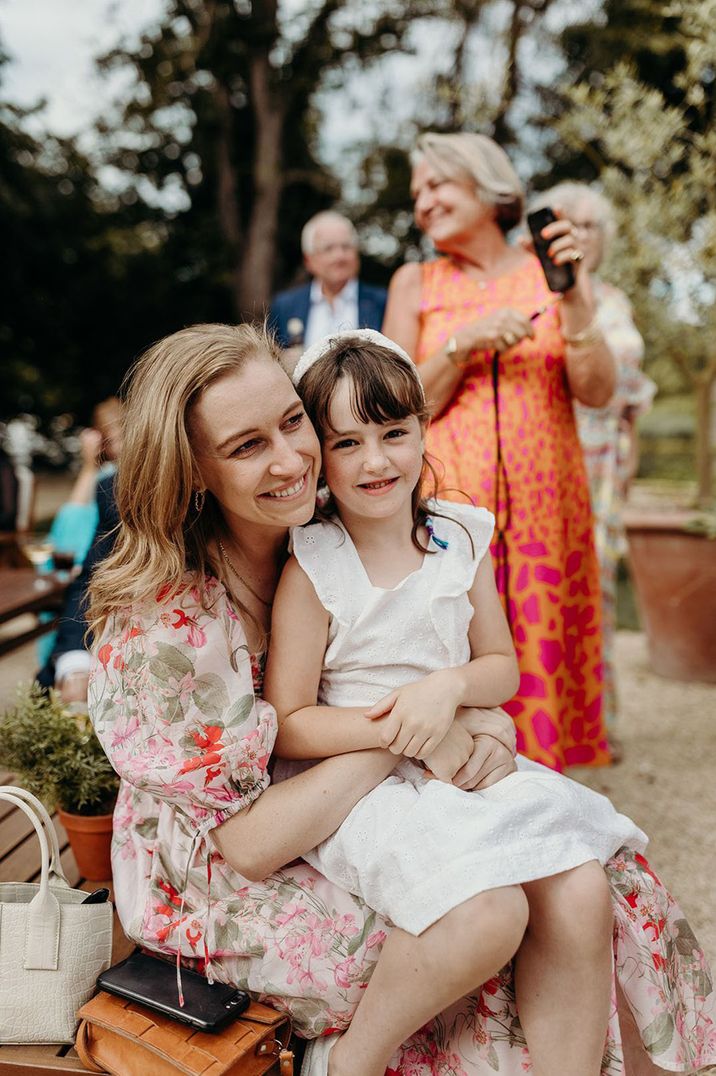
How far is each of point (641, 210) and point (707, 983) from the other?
4.54m

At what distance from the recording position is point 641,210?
17.0 feet

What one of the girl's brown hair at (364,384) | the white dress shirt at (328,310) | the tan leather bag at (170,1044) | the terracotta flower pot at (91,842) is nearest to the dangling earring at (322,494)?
the girl's brown hair at (364,384)

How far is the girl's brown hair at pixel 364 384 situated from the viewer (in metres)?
1.82

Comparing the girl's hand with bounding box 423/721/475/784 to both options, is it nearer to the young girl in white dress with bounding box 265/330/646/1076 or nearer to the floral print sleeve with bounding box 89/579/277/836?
the young girl in white dress with bounding box 265/330/646/1076

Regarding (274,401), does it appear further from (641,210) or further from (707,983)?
(641,210)

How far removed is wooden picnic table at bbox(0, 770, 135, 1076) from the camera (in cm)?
157

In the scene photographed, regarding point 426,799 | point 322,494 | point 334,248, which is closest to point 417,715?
point 426,799

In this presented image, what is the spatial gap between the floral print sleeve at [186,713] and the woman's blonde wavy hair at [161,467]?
60 millimetres

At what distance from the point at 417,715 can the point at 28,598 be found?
3.04 metres

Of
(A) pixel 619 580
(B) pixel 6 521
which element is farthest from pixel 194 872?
(A) pixel 619 580

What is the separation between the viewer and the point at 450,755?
5.65 feet

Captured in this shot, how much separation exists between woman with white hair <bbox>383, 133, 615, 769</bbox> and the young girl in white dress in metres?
0.53

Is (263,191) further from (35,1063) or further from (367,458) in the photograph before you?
(35,1063)

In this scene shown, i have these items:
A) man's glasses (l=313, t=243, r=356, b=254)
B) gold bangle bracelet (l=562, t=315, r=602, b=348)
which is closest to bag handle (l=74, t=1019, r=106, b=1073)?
gold bangle bracelet (l=562, t=315, r=602, b=348)
